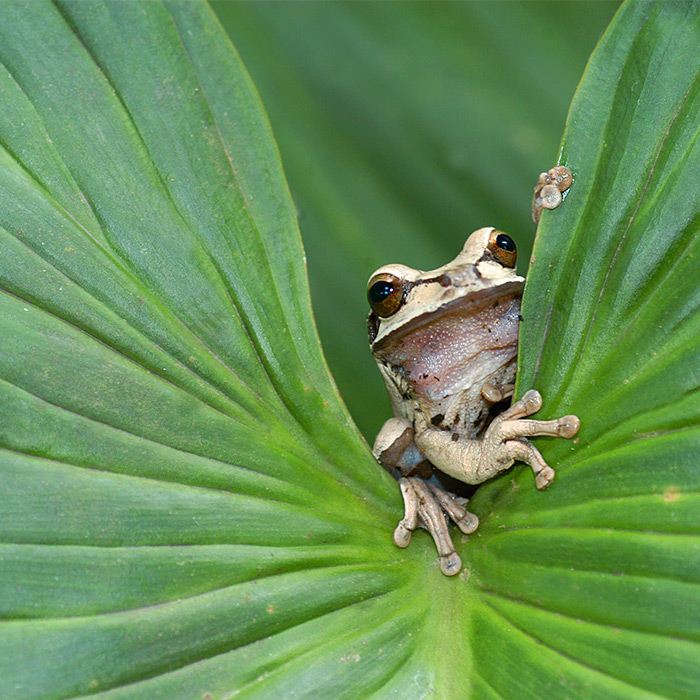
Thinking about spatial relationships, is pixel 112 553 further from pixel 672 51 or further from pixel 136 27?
pixel 672 51

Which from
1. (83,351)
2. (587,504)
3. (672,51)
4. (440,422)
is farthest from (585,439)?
(83,351)

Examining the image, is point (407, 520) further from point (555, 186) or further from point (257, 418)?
point (555, 186)

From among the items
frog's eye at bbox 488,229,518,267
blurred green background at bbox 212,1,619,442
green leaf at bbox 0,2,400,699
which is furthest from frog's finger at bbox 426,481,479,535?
blurred green background at bbox 212,1,619,442

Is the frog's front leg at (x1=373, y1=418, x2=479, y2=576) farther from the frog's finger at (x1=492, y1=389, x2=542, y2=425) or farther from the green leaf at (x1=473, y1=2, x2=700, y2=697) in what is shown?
the frog's finger at (x1=492, y1=389, x2=542, y2=425)

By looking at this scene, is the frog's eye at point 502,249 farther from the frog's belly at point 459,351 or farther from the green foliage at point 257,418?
the green foliage at point 257,418

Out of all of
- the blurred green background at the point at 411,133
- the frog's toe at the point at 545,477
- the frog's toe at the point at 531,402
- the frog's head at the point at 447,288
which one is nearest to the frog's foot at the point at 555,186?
the frog's head at the point at 447,288
